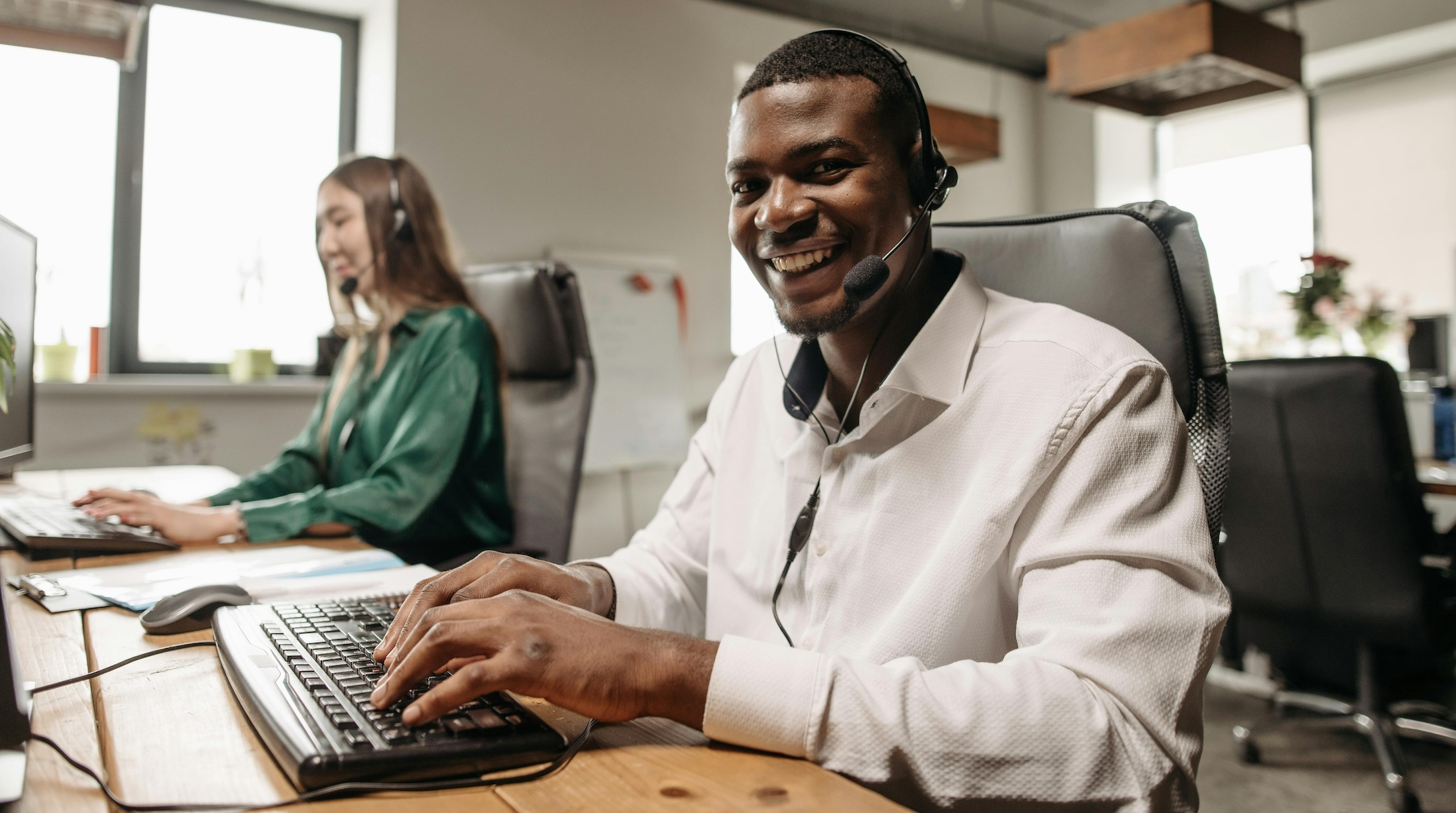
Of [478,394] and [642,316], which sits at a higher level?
[642,316]

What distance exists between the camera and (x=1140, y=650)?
0.64 metres

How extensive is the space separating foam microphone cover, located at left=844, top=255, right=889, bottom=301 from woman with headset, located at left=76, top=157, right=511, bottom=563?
1.00 meters

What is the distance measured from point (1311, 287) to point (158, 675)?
10.7 feet

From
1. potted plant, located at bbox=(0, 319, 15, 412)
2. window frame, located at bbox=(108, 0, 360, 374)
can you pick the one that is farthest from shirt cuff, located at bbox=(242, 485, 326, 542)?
window frame, located at bbox=(108, 0, 360, 374)

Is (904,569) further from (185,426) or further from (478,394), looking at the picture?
(185,426)

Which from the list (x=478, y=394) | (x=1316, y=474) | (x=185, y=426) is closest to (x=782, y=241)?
(x=478, y=394)

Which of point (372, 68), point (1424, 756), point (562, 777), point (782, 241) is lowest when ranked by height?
point (1424, 756)

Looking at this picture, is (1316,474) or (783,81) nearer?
(783,81)

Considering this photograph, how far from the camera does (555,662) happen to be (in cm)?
62

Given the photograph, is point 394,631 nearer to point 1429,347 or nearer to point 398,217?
point 398,217

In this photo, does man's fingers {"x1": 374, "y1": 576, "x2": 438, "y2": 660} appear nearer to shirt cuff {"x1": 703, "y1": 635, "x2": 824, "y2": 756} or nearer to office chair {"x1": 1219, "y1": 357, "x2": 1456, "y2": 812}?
shirt cuff {"x1": 703, "y1": 635, "x2": 824, "y2": 756}

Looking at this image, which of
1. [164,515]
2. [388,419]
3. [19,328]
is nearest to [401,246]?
[388,419]

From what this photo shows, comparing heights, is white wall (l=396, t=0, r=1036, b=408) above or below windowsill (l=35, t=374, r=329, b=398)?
above

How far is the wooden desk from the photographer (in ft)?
1.70
